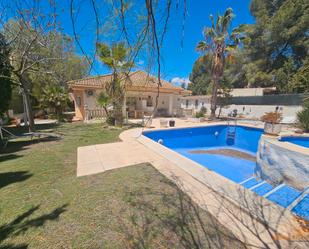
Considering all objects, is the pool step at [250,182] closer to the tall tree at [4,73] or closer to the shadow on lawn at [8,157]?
the shadow on lawn at [8,157]

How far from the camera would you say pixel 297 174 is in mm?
5062

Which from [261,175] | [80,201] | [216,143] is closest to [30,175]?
[80,201]

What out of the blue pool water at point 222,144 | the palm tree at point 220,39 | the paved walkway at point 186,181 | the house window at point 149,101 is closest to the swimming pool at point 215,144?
the blue pool water at point 222,144

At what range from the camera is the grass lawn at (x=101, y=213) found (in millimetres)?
2365

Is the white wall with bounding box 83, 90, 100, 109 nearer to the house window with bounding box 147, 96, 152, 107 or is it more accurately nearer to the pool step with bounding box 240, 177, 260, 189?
the house window with bounding box 147, 96, 152, 107

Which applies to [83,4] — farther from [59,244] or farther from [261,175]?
[261,175]

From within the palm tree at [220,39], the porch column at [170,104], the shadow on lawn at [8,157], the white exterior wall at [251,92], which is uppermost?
the palm tree at [220,39]

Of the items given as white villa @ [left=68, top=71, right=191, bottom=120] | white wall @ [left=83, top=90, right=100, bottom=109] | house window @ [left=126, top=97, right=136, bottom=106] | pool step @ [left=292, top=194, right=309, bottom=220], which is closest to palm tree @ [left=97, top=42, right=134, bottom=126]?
white villa @ [left=68, top=71, right=191, bottom=120]

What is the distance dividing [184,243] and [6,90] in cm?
1375

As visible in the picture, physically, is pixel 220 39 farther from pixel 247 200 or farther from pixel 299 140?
pixel 247 200

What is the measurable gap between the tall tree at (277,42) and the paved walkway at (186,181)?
983 inches

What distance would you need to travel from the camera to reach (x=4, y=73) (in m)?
10.4

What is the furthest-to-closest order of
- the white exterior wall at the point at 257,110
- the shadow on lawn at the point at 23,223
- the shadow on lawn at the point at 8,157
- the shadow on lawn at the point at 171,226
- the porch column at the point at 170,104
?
the porch column at the point at 170,104
the white exterior wall at the point at 257,110
the shadow on lawn at the point at 8,157
the shadow on lawn at the point at 23,223
the shadow on lawn at the point at 171,226

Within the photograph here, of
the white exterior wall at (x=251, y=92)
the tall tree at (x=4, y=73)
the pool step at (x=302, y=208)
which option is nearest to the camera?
the pool step at (x=302, y=208)
